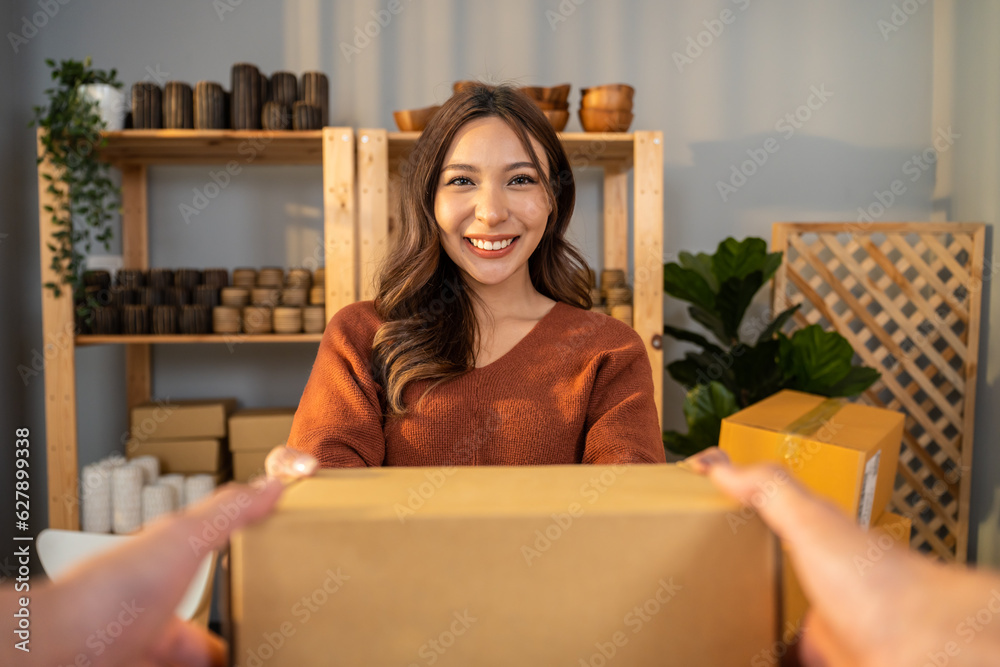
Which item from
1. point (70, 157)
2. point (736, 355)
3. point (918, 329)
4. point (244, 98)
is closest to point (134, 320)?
point (70, 157)

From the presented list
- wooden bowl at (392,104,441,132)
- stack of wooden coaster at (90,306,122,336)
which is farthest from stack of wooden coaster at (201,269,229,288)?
wooden bowl at (392,104,441,132)

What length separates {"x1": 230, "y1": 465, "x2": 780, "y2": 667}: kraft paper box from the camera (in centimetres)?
32

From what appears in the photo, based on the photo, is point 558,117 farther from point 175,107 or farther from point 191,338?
point 191,338

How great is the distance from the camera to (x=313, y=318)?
2025mm

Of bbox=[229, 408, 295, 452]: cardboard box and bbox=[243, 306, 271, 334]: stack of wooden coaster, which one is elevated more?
bbox=[243, 306, 271, 334]: stack of wooden coaster

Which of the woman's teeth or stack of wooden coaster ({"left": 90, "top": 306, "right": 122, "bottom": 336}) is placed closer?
the woman's teeth

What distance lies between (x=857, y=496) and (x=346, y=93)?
2.00m

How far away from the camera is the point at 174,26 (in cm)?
233

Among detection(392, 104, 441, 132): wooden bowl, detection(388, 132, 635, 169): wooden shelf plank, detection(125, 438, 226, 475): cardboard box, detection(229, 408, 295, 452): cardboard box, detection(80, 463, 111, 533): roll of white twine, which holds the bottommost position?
detection(80, 463, 111, 533): roll of white twine

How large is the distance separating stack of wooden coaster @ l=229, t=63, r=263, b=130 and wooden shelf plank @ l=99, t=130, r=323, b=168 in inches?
1.5

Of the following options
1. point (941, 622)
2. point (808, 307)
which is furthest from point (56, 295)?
→ point (808, 307)

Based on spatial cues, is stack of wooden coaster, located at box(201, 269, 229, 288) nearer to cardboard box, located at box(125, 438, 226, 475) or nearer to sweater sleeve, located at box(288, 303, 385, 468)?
cardboard box, located at box(125, 438, 226, 475)

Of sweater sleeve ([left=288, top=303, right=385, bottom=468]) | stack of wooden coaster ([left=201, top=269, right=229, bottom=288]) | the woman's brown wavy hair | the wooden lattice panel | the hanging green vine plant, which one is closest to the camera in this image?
sweater sleeve ([left=288, top=303, right=385, bottom=468])

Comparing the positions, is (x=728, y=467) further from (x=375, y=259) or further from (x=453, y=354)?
(x=375, y=259)
